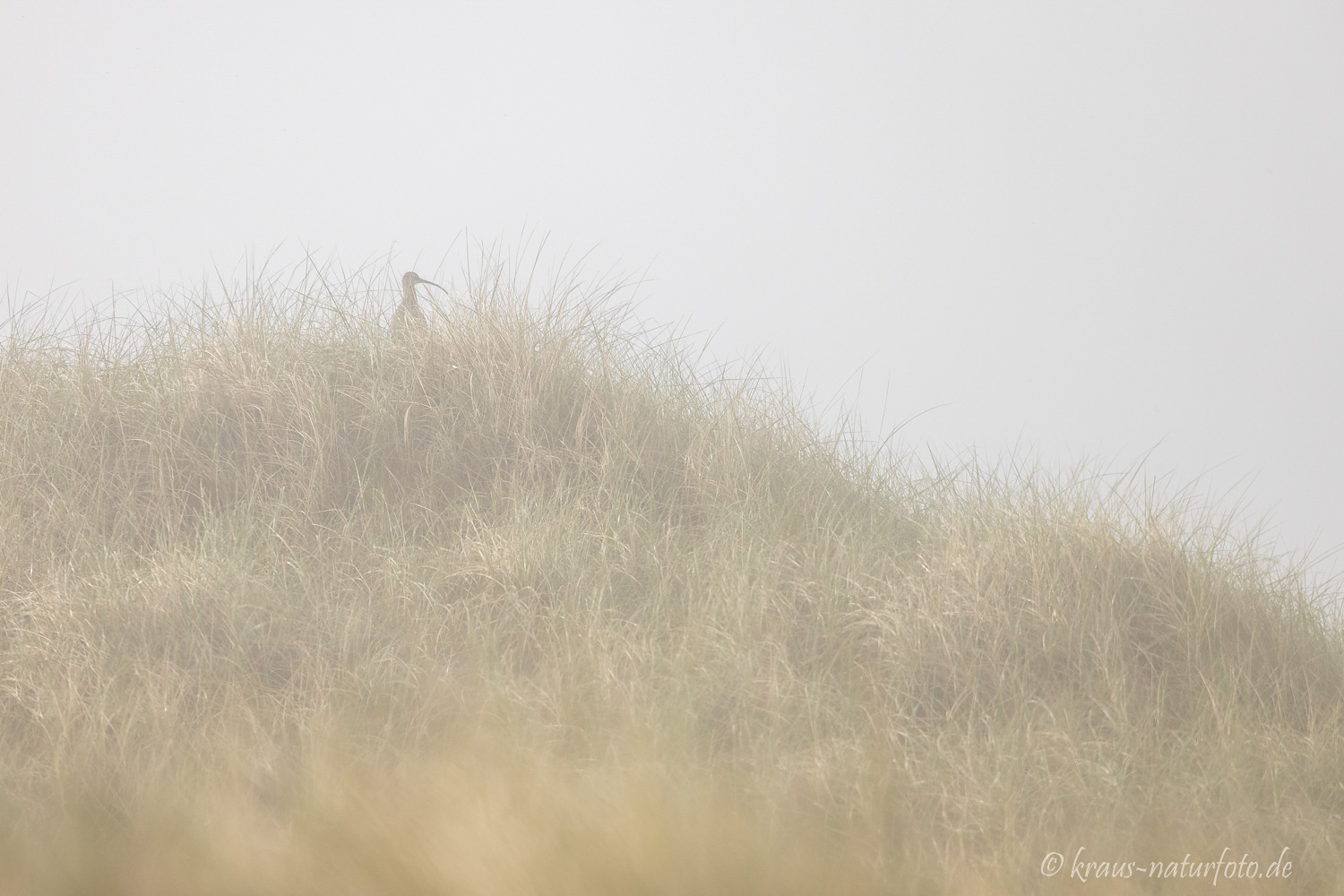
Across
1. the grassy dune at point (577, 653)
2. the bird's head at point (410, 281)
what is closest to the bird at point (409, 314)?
the bird's head at point (410, 281)

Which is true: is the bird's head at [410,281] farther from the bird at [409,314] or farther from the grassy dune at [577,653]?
the grassy dune at [577,653]

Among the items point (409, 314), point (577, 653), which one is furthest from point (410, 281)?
point (577, 653)

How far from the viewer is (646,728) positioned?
180cm

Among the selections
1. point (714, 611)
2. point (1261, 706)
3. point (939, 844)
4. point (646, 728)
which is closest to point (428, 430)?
point (714, 611)

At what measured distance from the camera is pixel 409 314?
3.48m

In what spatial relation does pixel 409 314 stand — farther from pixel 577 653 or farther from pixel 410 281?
pixel 577 653

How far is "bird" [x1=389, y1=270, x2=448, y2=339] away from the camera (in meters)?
3.39

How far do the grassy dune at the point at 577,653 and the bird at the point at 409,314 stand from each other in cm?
22

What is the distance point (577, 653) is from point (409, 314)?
1.96m

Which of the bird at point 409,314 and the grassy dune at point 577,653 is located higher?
the bird at point 409,314

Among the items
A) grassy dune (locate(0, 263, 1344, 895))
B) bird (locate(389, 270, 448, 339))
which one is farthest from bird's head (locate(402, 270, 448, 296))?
grassy dune (locate(0, 263, 1344, 895))

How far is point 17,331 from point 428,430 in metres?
1.84

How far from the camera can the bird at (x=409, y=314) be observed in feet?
11.1

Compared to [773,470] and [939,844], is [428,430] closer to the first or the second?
[773,470]
